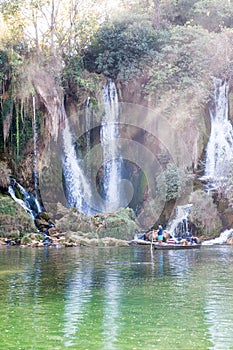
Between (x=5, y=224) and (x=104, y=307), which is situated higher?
(x=5, y=224)

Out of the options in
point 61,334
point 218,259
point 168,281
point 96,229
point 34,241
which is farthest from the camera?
point 96,229

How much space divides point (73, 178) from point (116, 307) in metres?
23.6

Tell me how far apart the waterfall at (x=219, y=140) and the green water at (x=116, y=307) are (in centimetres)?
1657

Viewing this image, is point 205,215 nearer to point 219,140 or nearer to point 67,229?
point 219,140

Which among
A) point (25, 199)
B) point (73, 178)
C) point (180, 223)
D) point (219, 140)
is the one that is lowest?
point (180, 223)

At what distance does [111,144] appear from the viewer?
3525cm

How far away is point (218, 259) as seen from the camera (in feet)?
61.5

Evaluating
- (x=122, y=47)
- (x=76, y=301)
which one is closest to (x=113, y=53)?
(x=122, y=47)

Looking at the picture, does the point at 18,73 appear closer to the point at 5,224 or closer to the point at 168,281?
the point at 5,224

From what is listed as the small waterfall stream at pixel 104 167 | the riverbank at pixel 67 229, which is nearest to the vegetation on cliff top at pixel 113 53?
the small waterfall stream at pixel 104 167

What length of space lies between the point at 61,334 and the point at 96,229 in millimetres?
21178

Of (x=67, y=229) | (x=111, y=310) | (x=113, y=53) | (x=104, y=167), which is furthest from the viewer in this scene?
(x=113, y=53)

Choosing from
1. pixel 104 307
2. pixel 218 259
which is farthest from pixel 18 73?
pixel 104 307

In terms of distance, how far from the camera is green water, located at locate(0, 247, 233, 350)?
7441mm
